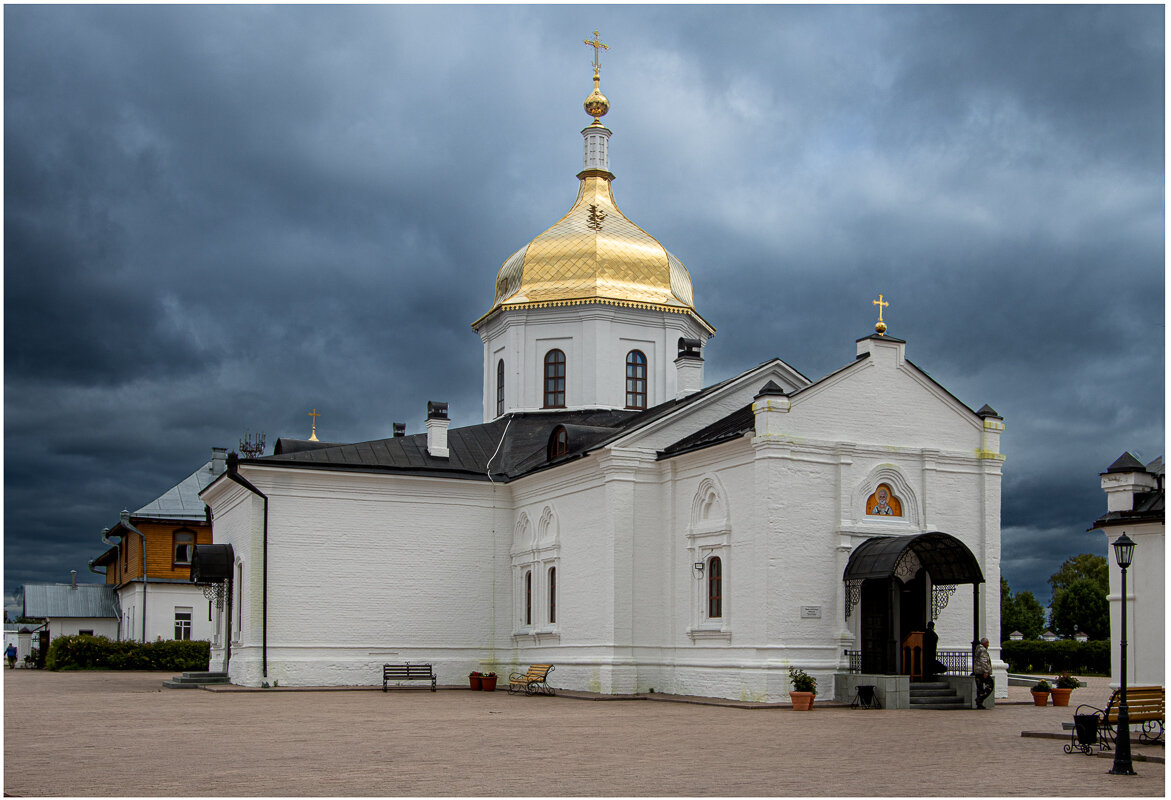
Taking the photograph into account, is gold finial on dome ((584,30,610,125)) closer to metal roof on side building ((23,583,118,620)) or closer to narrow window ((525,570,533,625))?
narrow window ((525,570,533,625))

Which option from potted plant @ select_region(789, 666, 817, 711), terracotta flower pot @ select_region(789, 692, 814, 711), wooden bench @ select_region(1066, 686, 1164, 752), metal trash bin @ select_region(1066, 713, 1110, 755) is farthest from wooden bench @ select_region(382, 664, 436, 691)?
metal trash bin @ select_region(1066, 713, 1110, 755)

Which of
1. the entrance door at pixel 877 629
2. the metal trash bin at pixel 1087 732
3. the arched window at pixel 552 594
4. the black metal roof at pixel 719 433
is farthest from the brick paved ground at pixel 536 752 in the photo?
the arched window at pixel 552 594

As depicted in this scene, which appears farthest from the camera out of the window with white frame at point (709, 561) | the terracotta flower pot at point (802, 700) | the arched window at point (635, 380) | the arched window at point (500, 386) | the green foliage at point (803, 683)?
the arched window at point (500, 386)

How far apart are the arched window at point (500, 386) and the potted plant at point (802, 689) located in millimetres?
14150

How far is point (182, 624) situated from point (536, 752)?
35.7m

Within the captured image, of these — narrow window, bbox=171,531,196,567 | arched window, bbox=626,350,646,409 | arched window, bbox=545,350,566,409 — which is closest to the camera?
arched window, bbox=626,350,646,409

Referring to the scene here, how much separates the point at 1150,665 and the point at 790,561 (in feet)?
23.4

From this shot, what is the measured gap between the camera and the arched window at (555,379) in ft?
106

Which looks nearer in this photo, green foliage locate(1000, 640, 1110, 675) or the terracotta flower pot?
the terracotta flower pot

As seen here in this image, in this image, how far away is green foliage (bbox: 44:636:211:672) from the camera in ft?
130

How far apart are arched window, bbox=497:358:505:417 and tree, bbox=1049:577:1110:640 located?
32.9 m

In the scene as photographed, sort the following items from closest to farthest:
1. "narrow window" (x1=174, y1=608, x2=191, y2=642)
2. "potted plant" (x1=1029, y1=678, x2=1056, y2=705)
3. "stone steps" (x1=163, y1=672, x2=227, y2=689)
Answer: "potted plant" (x1=1029, y1=678, x2=1056, y2=705)
"stone steps" (x1=163, y1=672, x2=227, y2=689)
"narrow window" (x1=174, y1=608, x2=191, y2=642)

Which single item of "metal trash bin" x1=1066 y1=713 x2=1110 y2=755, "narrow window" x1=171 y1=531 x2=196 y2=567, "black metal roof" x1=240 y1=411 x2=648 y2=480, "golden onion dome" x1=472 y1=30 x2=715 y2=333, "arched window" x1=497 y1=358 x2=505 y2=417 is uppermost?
"golden onion dome" x1=472 y1=30 x2=715 y2=333

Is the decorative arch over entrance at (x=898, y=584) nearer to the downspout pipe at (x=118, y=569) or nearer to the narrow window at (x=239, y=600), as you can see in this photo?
the narrow window at (x=239, y=600)
